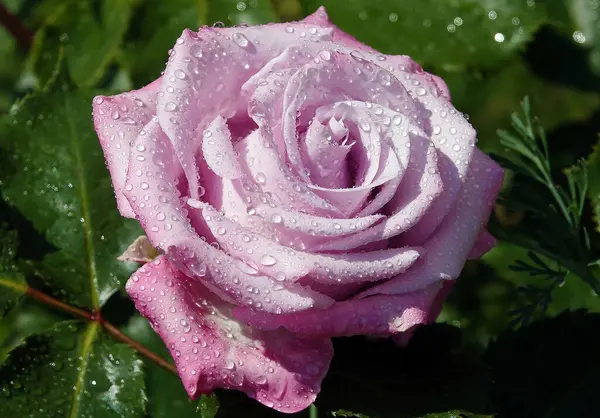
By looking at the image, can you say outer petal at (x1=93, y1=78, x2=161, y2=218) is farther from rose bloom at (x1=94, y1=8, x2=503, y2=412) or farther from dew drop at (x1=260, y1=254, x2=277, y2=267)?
dew drop at (x1=260, y1=254, x2=277, y2=267)

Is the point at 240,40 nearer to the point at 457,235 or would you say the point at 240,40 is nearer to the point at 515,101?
the point at 457,235

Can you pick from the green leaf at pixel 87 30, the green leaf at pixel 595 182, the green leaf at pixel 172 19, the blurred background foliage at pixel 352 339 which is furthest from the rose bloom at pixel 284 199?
the green leaf at pixel 87 30

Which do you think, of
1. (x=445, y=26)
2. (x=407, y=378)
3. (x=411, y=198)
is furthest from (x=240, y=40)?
(x=445, y=26)

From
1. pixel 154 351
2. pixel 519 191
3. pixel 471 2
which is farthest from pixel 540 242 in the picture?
pixel 154 351

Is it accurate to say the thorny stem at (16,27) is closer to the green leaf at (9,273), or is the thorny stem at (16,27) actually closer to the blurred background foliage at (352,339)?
the blurred background foliage at (352,339)

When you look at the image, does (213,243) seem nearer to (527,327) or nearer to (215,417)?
(215,417)

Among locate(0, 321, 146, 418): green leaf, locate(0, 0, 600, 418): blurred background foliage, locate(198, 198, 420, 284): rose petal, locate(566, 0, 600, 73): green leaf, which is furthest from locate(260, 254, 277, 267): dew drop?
locate(566, 0, 600, 73): green leaf
